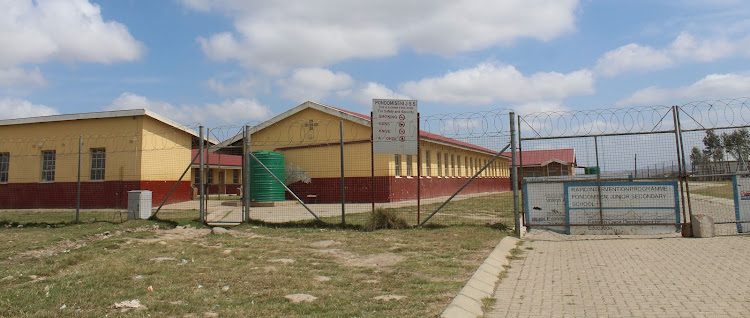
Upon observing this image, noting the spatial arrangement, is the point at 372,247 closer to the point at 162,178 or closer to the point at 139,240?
the point at 139,240

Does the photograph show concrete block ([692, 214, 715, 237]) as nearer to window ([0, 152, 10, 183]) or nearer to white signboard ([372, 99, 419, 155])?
white signboard ([372, 99, 419, 155])

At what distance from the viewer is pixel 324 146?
22828mm

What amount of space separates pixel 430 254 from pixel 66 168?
19.7 m

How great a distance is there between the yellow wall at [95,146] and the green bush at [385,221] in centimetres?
1213

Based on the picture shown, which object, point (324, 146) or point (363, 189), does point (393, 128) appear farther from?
point (324, 146)

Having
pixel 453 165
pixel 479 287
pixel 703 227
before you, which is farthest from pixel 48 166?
pixel 703 227

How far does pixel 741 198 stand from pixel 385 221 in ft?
23.5

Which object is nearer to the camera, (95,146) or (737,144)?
(737,144)

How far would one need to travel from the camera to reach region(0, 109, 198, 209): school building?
2022cm

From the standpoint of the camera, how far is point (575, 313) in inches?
178

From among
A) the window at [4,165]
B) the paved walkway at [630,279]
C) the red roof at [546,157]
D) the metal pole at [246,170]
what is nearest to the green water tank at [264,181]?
the metal pole at [246,170]

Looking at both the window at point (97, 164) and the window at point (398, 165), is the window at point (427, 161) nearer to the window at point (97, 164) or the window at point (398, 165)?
the window at point (398, 165)

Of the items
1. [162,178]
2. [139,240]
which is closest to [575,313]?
[139,240]

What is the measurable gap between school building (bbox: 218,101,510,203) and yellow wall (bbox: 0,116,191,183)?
9.28 ft
